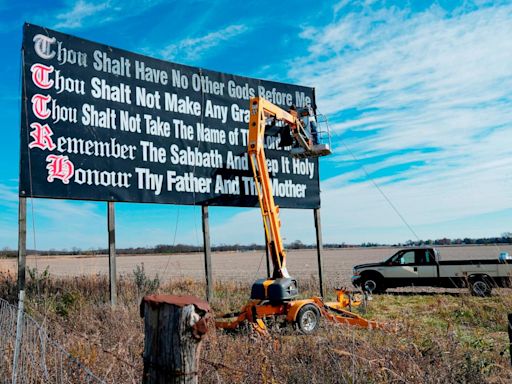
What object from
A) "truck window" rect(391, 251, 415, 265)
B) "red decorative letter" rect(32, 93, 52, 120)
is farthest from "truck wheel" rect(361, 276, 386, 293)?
"red decorative letter" rect(32, 93, 52, 120)

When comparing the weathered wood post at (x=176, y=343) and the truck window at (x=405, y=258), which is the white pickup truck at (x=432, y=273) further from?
the weathered wood post at (x=176, y=343)

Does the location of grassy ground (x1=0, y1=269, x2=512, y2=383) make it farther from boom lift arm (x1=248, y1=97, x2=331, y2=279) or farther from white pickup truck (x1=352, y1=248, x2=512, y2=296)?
white pickup truck (x1=352, y1=248, x2=512, y2=296)

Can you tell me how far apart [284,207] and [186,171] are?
3318mm

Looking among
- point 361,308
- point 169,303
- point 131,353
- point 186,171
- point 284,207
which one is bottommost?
point 361,308

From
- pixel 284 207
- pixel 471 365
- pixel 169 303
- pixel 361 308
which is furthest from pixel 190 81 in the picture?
pixel 169 303

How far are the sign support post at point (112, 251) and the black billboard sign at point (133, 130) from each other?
1.19ft

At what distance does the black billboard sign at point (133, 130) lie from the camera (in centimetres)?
885

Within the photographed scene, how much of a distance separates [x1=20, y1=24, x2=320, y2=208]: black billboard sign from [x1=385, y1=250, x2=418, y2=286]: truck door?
5196 mm

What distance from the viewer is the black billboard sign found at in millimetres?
8852

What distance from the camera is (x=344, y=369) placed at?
4.69 meters

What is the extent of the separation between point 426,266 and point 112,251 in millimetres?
10839

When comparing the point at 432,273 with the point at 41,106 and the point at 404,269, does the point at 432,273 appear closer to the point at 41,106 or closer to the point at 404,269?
the point at 404,269

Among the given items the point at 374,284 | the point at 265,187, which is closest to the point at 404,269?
the point at 374,284

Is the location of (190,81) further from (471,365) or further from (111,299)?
(471,365)
